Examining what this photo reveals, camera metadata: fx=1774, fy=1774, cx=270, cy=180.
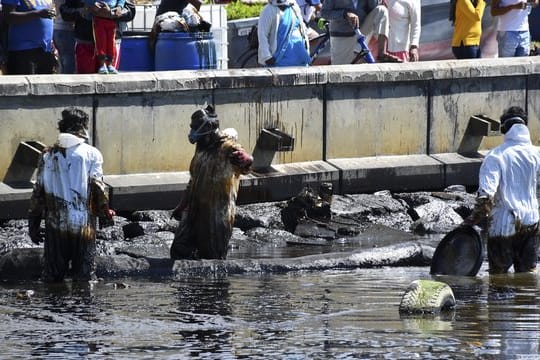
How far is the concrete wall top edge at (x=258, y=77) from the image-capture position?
16531mm

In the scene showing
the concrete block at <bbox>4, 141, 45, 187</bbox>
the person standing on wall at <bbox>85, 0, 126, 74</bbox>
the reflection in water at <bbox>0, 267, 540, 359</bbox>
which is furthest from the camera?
the person standing on wall at <bbox>85, 0, 126, 74</bbox>

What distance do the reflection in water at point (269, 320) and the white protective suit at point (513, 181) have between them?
0.48 meters

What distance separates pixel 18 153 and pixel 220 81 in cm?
235

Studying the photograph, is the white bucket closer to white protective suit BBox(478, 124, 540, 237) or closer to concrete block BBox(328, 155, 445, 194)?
concrete block BBox(328, 155, 445, 194)

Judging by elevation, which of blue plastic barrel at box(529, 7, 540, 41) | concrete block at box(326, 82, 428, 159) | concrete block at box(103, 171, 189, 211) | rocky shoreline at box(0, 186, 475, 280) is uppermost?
blue plastic barrel at box(529, 7, 540, 41)

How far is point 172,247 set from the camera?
15188 mm

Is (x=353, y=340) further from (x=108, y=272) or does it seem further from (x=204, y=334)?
(x=108, y=272)

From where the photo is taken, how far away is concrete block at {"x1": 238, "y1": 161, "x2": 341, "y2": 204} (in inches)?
708

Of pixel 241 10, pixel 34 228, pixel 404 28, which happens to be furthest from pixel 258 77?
pixel 241 10

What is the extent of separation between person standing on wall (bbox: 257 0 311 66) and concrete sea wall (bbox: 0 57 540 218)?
504 mm

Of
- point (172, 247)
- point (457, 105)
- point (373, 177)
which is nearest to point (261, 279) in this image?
point (172, 247)

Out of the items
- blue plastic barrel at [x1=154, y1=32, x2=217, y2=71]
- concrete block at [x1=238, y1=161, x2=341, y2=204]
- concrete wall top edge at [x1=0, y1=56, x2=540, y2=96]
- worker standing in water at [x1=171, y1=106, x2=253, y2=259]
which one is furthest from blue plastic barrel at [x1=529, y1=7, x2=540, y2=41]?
worker standing in water at [x1=171, y1=106, x2=253, y2=259]

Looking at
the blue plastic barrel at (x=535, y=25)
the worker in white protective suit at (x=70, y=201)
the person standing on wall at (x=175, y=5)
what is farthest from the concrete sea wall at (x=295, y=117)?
the blue plastic barrel at (x=535, y=25)

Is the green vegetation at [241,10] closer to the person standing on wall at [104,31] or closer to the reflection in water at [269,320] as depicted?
the person standing on wall at [104,31]
